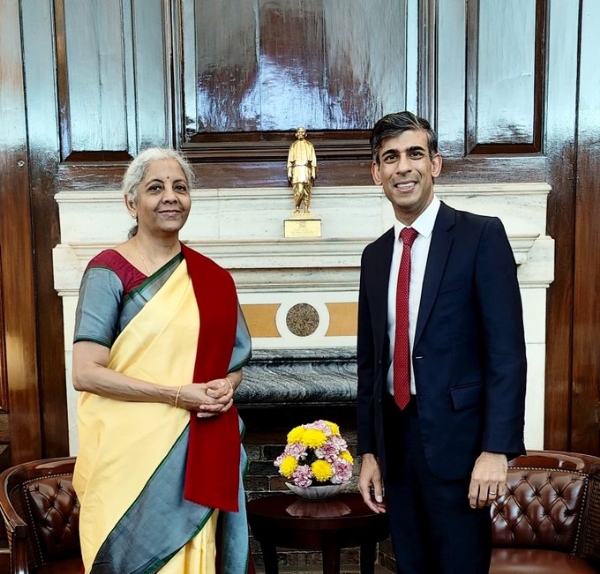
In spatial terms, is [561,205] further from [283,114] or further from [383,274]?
[383,274]

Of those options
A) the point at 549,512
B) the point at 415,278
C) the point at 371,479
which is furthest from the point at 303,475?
the point at 415,278

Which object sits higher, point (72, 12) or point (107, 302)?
point (72, 12)

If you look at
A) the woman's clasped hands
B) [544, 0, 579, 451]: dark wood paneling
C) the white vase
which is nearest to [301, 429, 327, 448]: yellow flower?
the white vase

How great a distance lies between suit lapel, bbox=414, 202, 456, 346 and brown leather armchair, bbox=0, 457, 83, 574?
153 centimetres

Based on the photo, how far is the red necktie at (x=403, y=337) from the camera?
1.82 metres

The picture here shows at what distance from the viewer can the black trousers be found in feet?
5.82

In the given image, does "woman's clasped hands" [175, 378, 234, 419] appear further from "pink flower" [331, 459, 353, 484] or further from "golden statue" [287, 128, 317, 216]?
"golden statue" [287, 128, 317, 216]

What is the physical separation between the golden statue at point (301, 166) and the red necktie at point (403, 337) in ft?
3.86

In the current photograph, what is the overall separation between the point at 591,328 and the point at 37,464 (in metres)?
2.30

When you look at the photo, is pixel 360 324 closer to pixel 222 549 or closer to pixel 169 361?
pixel 169 361

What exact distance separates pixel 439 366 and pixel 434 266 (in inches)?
9.3

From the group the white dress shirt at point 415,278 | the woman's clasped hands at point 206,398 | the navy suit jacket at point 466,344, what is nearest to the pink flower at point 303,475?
the woman's clasped hands at point 206,398

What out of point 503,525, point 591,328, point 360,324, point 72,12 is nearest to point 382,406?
point 360,324

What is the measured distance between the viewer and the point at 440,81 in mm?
3107
